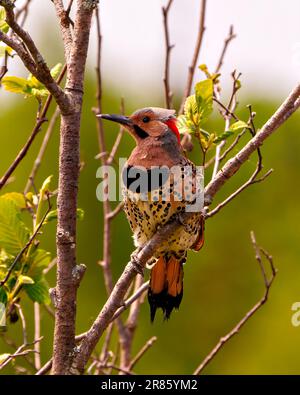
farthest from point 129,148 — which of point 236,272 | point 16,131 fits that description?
point 236,272

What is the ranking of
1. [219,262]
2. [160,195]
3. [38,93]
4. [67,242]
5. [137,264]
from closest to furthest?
[67,242] → [137,264] → [38,93] → [160,195] → [219,262]

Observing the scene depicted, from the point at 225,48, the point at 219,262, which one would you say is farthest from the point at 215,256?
the point at 225,48

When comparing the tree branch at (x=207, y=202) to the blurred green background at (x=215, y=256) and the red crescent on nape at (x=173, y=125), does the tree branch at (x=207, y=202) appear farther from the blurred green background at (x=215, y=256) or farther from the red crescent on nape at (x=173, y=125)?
the blurred green background at (x=215, y=256)

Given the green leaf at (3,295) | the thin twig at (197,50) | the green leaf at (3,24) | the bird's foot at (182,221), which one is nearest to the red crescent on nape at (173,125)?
the thin twig at (197,50)

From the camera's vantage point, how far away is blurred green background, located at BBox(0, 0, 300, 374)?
782 centimetres

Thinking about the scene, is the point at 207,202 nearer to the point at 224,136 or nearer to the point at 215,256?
the point at 224,136

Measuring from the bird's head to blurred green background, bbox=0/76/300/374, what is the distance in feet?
14.1

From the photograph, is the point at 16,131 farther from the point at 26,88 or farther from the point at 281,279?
the point at 26,88

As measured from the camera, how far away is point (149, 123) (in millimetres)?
3129

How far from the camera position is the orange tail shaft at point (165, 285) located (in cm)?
311

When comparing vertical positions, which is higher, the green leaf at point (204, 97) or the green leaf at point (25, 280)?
the green leaf at point (204, 97)

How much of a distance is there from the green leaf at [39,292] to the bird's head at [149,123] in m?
0.79

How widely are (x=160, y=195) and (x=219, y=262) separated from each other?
6313 millimetres
